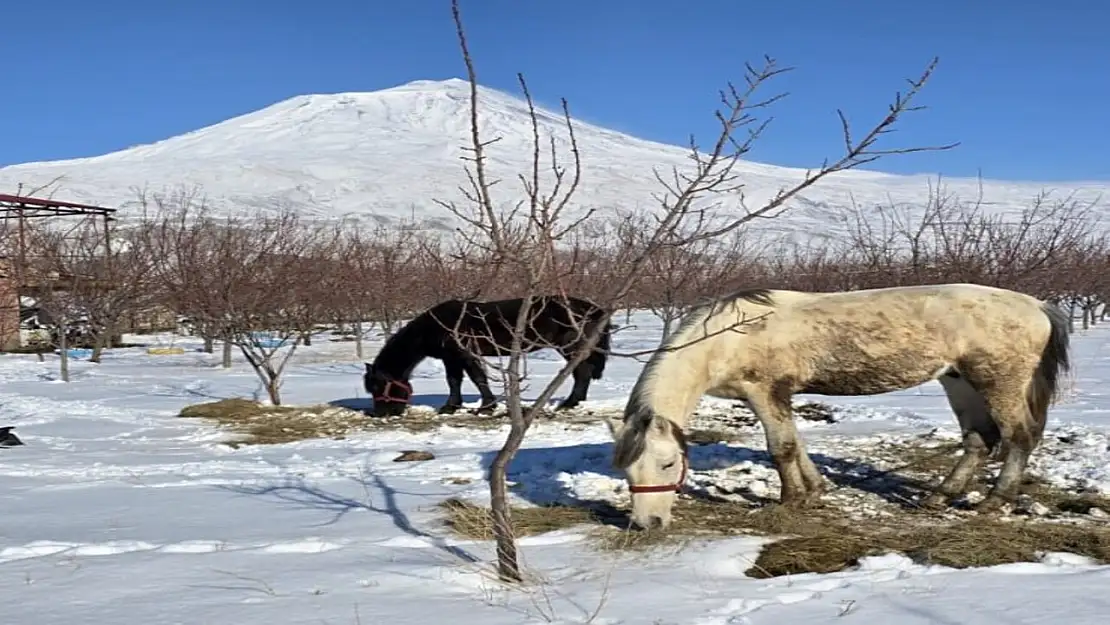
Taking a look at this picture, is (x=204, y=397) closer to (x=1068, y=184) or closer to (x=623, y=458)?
(x=623, y=458)

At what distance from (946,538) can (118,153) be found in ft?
557

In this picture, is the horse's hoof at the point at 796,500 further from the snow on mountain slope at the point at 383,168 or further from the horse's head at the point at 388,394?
the snow on mountain slope at the point at 383,168

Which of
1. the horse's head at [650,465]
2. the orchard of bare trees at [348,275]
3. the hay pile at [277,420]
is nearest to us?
the horse's head at [650,465]

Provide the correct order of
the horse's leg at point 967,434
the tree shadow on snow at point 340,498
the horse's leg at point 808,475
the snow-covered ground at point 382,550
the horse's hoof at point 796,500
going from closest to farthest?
the snow-covered ground at point 382,550 < the tree shadow on snow at point 340,498 < the horse's hoof at point 796,500 < the horse's leg at point 808,475 < the horse's leg at point 967,434

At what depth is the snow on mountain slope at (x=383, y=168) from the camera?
11919 cm

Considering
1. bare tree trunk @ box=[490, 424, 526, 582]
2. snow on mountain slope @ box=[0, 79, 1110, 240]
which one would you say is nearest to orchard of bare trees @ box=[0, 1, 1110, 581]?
bare tree trunk @ box=[490, 424, 526, 582]

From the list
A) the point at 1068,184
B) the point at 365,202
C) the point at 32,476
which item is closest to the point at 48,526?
the point at 32,476

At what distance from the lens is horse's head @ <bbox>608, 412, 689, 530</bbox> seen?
18.0 feet

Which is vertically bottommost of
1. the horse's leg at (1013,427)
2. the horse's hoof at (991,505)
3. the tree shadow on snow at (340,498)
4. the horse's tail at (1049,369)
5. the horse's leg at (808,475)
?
the tree shadow on snow at (340,498)

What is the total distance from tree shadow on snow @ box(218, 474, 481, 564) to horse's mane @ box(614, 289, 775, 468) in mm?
1155

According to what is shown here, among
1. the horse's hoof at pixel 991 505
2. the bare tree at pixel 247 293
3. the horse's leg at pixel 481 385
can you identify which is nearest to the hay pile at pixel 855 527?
the horse's hoof at pixel 991 505

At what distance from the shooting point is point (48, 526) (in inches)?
227

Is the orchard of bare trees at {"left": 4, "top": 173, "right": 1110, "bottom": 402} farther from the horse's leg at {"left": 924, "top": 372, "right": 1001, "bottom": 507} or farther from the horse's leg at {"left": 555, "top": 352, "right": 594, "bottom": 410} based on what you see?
the horse's leg at {"left": 924, "top": 372, "right": 1001, "bottom": 507}

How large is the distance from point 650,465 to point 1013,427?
255 centimetres
